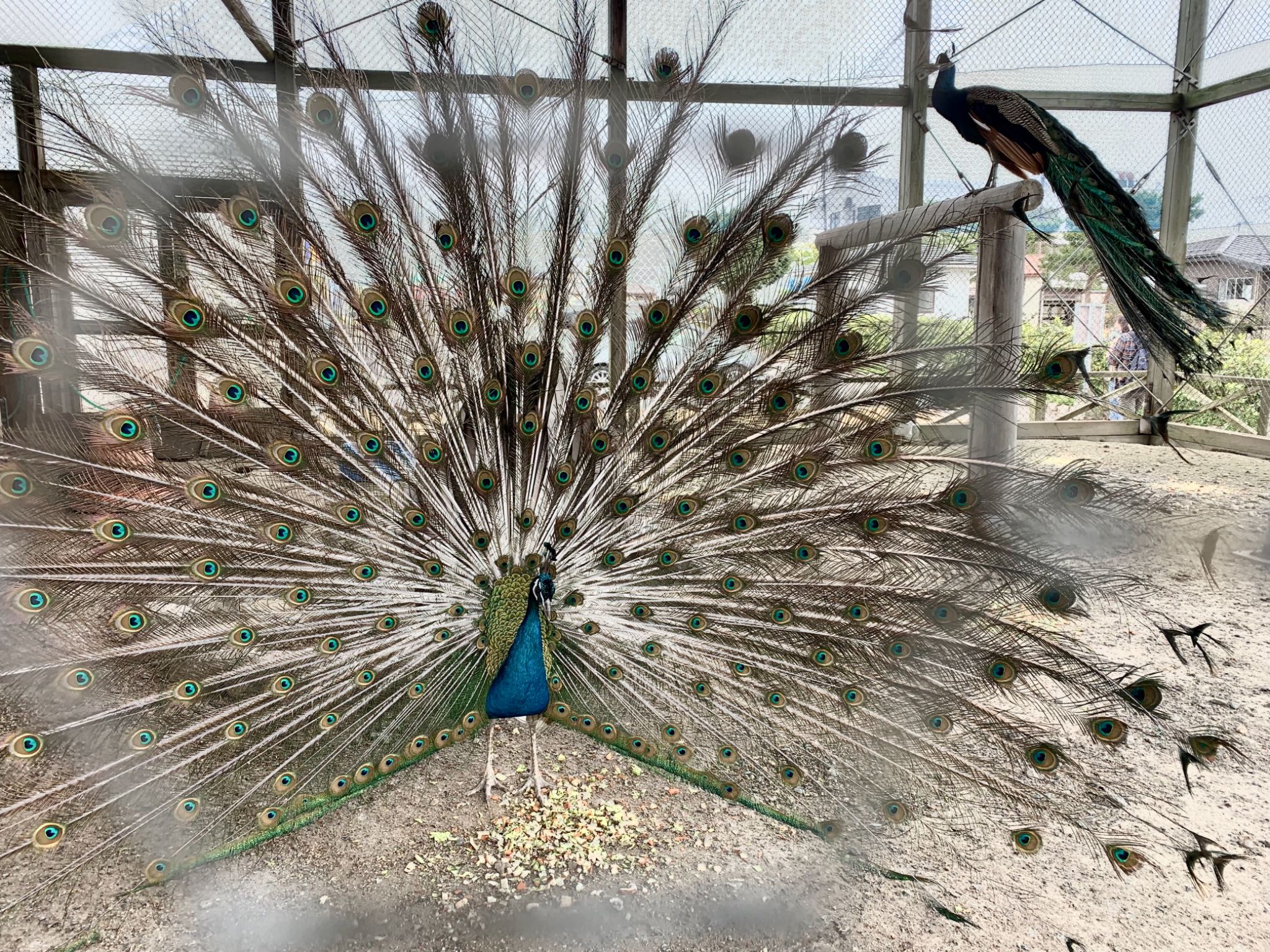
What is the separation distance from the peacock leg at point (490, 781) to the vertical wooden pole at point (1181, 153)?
6592mm

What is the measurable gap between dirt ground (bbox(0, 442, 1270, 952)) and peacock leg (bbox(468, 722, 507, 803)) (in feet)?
0.15

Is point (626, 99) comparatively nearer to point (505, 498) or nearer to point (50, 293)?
point (505, 498)

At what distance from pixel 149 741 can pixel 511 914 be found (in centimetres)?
109

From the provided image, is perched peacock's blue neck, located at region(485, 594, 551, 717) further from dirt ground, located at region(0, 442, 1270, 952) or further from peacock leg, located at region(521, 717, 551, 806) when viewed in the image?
dirt ground, located at region(0, 442, 1270, 952)

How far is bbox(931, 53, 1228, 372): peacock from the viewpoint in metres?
2.59

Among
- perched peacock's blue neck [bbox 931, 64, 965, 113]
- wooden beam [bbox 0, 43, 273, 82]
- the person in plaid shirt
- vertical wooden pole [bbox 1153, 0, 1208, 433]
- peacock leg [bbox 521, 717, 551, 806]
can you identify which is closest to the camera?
peacock leg [bbox 521, 717, 551, 806]

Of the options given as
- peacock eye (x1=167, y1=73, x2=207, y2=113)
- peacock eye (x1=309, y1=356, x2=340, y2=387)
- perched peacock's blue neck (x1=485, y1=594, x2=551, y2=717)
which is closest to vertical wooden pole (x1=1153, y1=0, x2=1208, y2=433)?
perched peacock's blue neck (x1=485, y1=594, x2=551, y2=717)

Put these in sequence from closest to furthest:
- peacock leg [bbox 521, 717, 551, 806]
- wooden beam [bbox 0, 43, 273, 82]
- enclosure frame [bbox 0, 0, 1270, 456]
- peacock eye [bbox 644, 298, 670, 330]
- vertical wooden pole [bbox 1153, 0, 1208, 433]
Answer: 1. enclosure frame [bbox 0, 0, 1270, 456]
2. peacock eye [bbox 644, 298, 670, 330]
3. peacock leg [bbox 521, 717, 551, 806]
4. wooden beam [bbox 0, 43, 273, 82]
5. vertical wooden pole [bbox 1153, 0, 1208, 433]

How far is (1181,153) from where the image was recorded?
7.25m

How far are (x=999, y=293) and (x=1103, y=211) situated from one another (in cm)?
57

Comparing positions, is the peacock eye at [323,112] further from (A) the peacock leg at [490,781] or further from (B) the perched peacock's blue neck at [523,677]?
(A) the peacock leg at [490,781]

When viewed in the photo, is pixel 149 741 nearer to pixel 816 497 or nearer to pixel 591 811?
pixel 591 811

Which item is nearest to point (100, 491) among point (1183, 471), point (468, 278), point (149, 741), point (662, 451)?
point (149, 741)

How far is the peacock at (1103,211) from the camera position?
8.49ft
